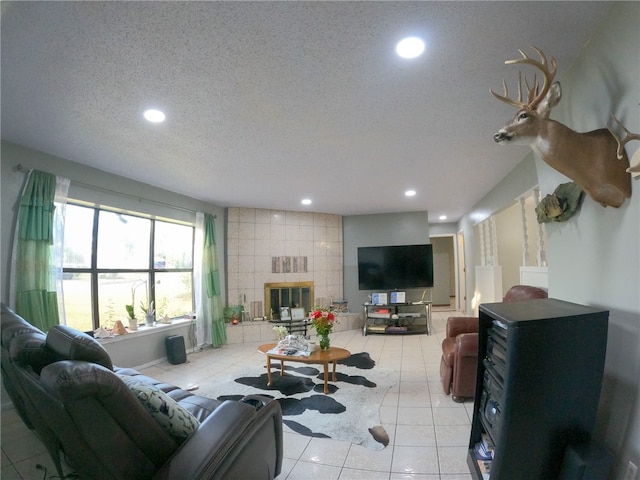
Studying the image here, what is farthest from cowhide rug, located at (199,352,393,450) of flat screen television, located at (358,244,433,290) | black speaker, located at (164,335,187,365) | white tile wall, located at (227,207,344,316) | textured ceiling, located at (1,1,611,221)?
textured ceiling, located at (1,1,611,221)

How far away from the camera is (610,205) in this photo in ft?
4.58

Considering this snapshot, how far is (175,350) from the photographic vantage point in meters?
4.25

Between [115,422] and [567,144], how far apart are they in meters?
2.28

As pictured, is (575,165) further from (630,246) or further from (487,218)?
(487,218)

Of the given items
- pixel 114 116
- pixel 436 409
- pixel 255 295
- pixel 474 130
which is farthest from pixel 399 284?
pixel 114 116

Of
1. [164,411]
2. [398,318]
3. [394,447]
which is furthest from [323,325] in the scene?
[398,318]

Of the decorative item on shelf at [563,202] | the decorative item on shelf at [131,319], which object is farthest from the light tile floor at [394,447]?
the decorative item on shelf at [563,202]

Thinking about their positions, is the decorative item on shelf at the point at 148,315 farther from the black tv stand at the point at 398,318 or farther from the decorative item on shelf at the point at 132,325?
the black tv stand at the point at 398,318

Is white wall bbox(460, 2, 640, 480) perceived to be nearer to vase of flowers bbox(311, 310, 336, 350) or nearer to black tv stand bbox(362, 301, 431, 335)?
vase of flowers bbox(311, 310, 336, 350)

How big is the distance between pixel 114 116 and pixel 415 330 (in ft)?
18.7

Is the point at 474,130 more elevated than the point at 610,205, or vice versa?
the point at 474,130

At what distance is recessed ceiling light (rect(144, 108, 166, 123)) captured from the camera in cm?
223

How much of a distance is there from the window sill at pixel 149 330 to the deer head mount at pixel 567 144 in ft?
14.1

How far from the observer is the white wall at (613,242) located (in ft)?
4.14
